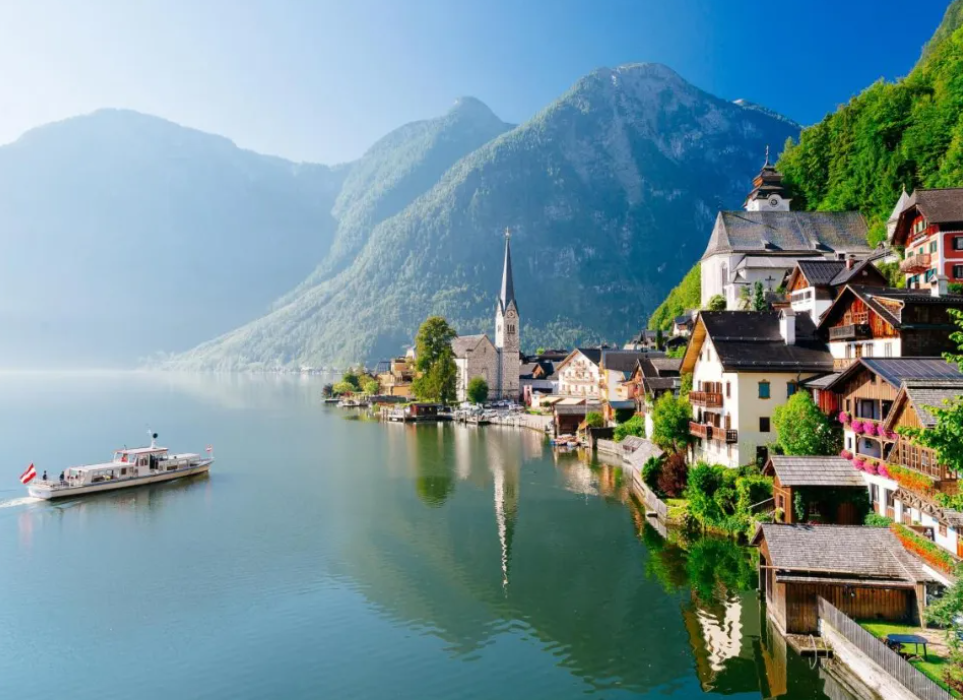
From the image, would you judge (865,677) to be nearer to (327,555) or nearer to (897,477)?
(897,477)

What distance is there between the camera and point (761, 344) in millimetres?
43094

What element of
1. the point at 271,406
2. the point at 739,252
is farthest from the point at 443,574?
the point at 271,406

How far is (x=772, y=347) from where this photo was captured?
4269 cm

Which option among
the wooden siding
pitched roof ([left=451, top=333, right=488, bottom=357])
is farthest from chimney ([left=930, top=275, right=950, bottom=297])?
pitched roof ([left=451, top=333, right=488, bottom=357])

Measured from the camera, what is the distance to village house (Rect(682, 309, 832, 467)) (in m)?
40.9

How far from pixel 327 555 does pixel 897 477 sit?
28.5 metres

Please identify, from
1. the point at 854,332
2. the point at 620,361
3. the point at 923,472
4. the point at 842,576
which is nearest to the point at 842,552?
the point at 842,576

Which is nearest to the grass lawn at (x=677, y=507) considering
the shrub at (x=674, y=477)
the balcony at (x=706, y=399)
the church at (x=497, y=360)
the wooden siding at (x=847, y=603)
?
the shrub at (x=674, y=477)

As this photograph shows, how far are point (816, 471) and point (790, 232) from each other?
194ft

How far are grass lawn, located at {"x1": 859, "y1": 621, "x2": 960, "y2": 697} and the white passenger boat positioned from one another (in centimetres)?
5621

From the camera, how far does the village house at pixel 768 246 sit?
79.2 meters

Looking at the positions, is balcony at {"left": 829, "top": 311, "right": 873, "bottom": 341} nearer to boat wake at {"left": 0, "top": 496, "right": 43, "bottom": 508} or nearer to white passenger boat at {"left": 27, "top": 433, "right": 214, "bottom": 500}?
white passenger boat at {"left": 27, "top": 433, "right": 214, "bottom": 500}

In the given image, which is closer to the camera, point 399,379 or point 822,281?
point 822,281

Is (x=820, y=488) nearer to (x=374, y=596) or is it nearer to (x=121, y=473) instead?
(x=374, y=596)
